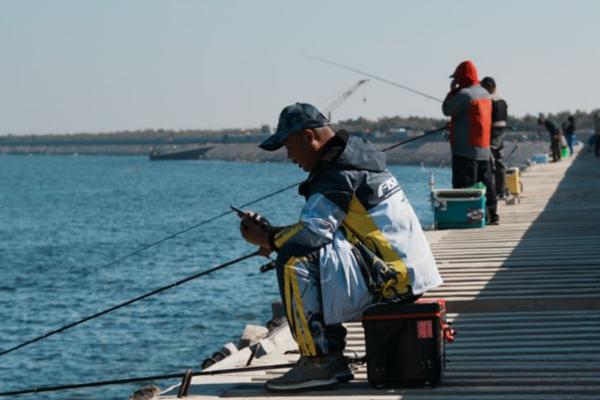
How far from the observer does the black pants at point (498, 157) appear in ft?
55.8

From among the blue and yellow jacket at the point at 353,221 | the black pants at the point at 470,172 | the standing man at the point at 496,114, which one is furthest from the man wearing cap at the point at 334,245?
the standing man at the point at 496,114

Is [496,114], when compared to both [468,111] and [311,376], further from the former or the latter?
[311,376]

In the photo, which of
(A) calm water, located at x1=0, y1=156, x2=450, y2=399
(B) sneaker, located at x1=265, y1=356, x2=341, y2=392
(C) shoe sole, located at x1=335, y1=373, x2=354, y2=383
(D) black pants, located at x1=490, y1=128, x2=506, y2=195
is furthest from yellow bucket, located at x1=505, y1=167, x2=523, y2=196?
(B) sneaker, located at x1=265, y1=356, x2=341, y2=392

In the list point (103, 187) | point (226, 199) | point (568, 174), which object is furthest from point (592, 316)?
point (103, 187)

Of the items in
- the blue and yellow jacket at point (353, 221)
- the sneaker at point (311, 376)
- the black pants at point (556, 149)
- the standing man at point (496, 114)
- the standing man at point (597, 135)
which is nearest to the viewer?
the blue and yellow jacket at point (353, 221)

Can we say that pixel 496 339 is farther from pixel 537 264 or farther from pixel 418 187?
pixel 418 187

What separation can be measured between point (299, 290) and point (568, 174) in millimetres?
24947

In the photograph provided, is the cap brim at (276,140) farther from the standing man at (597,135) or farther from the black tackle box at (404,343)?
the standing man at (597,135)

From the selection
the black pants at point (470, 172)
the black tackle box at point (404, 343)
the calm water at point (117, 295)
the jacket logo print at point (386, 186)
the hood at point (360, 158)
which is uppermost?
the hood at point (360, 158)

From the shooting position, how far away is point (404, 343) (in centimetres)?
→ 695

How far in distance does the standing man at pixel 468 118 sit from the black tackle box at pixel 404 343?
782 centimetres

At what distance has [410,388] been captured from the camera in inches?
276

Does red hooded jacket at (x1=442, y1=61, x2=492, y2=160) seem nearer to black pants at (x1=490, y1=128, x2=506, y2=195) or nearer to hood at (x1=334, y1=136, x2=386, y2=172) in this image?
black pants at (x1=490, y1=128, x2=506, y2=195)

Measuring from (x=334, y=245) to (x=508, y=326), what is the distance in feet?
7.44
